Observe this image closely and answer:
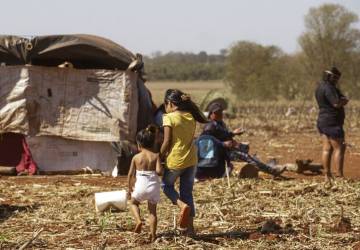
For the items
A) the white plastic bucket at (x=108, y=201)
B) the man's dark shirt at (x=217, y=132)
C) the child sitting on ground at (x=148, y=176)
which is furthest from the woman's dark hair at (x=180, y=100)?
the man's dark shirt at (x=217, y=132)

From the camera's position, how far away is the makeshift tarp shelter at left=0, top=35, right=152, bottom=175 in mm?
12406

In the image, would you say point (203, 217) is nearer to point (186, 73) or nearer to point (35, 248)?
point (35, 248)

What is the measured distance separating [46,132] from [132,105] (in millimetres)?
1533

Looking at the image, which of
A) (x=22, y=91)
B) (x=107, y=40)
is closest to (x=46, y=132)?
(x=22, y=91)

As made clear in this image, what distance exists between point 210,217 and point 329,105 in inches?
152

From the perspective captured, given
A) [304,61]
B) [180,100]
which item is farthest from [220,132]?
[304,61]

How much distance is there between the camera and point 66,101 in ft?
41.2

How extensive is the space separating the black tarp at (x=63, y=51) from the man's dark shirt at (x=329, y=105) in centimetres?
350

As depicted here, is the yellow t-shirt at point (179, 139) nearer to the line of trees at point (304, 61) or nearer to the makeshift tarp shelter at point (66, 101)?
the makeshift tarp shelter at point (66, 101)

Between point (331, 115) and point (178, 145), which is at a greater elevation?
A: point (331, 115)

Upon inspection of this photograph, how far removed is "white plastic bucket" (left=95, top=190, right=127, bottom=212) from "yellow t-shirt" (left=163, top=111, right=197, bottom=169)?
1600 millimetres

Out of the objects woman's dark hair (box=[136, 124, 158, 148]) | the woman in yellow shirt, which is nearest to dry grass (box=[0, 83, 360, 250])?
the woman in yellow shirt

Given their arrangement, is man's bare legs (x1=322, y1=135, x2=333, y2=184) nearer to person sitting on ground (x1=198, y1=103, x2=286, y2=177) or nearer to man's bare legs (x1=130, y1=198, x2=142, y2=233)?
person sitting on ground (x1=198, y1=103, x2=286, y2=177)

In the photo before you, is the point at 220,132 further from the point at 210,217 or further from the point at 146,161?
the point at 146,161
